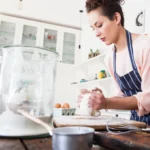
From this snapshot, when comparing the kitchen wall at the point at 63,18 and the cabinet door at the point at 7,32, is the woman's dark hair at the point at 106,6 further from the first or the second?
the cabinet door at the point at 7,32

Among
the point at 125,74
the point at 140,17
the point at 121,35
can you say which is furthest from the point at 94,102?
the point at 140,17

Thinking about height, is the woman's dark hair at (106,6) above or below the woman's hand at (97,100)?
above

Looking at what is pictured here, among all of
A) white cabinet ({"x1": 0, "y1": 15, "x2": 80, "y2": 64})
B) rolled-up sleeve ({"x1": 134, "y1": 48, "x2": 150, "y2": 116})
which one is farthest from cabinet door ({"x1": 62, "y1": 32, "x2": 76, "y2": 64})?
rolled-up sleeve ({"x1": 134, "y1": 48, "x2": 150, "y2": 116})

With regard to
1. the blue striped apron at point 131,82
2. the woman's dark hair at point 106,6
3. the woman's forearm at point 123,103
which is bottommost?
the woman's forearm at point 123,103

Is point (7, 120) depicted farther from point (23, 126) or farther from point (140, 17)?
point (140, 17)

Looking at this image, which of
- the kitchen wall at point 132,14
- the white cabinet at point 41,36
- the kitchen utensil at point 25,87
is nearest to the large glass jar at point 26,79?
the kitchen utensil at point 25,87

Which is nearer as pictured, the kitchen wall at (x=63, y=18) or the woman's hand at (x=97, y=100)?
the woman's hand at (x=97, y=100)

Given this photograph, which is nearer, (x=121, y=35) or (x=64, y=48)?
(x=121, y=35)

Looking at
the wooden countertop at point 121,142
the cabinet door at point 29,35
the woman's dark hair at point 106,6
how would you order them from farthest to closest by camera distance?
the cabinet door at point 29,35, the woman's dark hair at point 106,6, the wooden countertop at point 121,142

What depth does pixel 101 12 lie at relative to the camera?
0.90m

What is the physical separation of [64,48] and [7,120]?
9.87ft

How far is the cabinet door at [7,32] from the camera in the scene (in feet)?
10.1

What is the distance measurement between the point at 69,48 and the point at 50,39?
40cm

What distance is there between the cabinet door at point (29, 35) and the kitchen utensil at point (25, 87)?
8.80 feet
